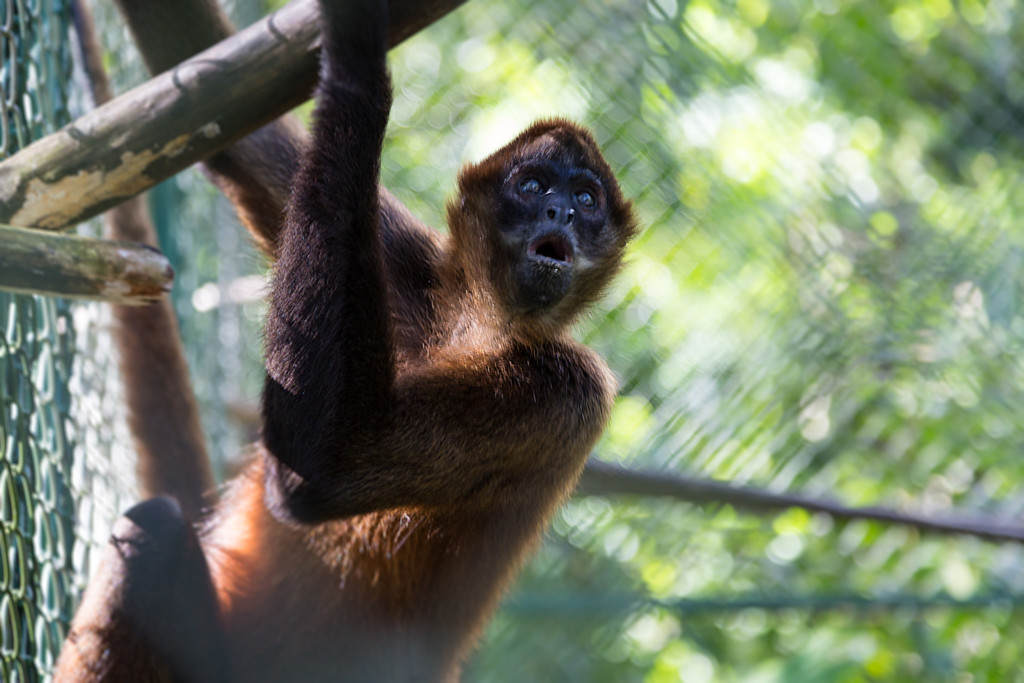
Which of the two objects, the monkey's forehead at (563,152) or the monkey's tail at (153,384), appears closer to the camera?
the monkey's forehead at (563,152)

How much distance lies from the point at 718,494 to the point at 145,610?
230 centimetres

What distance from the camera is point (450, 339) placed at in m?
3.46

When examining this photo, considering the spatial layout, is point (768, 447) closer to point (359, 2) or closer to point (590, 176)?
point (590, 176)

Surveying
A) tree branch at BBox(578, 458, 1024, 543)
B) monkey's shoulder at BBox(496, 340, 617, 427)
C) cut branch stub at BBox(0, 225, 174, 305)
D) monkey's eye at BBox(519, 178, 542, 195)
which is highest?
cut branch stub at BBox(0, 225, 174, 305)

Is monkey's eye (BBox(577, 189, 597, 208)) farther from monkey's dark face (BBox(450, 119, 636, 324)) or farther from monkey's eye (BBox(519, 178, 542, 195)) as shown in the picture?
monkey's eye (BBox(519, 178, 542, 195))

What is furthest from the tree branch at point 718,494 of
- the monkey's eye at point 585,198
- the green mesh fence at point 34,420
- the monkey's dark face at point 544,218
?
the green mesh fence at point 34,420

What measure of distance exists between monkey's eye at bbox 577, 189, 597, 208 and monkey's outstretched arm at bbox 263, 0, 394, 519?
1.08 metres

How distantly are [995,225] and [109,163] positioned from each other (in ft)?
21.8

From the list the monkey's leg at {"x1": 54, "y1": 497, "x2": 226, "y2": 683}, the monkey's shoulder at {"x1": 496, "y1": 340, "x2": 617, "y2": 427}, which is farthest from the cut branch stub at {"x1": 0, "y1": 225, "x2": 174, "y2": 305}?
the monkey's shoulder at {"x1": 496, "y1": 340, "x2": 617, "y2": 427}

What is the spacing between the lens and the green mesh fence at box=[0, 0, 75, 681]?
9.86 ft

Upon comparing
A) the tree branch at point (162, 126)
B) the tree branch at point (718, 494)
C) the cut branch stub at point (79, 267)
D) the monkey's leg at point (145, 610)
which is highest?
the tree branch at point (162, 126)

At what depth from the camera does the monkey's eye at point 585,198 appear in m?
3.70

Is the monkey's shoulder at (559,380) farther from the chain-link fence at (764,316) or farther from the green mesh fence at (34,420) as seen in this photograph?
the green mesh fence at (34,420)

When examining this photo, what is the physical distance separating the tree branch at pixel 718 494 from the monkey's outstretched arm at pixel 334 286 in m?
1.34
